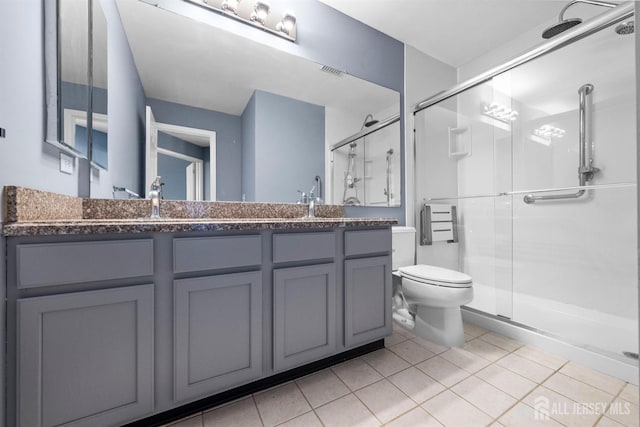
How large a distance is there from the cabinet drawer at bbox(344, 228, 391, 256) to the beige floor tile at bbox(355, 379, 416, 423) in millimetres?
672

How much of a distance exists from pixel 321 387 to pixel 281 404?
22 cm

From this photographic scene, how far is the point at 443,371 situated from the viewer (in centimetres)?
140

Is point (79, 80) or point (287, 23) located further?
point (287, 23)

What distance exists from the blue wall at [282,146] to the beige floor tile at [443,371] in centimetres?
131

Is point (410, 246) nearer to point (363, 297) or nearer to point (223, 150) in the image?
point (363, 297)

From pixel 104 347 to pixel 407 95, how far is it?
2.71m

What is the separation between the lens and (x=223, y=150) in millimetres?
1585

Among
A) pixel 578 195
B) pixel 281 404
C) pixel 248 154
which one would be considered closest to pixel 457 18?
pixel 578 195

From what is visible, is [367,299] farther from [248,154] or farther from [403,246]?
[248,154]

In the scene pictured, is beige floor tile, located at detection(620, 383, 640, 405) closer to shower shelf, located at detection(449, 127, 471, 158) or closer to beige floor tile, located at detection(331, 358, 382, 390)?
beige floor tile, located at detection(331, 358, 382, 390)

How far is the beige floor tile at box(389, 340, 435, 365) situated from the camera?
4.99 feet

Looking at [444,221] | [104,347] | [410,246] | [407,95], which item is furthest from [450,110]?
[104,347]

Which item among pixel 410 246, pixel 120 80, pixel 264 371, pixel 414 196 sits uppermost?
pixel 120 80

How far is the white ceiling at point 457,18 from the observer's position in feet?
6.29
